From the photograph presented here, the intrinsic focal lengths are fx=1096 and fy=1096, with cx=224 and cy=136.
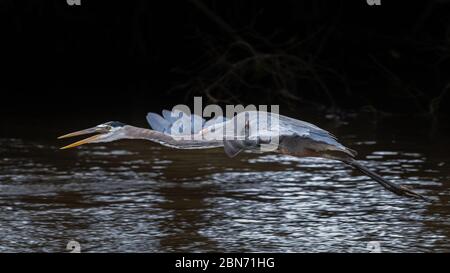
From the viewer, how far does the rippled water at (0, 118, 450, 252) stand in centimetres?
659

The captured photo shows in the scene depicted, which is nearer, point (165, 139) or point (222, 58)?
point (165, 139)

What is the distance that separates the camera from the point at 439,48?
42.1 feet

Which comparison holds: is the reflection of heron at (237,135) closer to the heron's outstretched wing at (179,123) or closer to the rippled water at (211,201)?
the heron's outstretched wing at (179,123)

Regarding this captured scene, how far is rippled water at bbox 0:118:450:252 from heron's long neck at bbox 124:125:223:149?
744 millimetres

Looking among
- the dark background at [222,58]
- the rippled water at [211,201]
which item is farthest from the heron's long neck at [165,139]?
the dark background at [222,58]

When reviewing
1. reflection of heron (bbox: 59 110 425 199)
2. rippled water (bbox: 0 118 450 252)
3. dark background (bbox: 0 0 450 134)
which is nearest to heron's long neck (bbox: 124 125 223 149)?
reflection of heron (bbox: 59 110 425 199)

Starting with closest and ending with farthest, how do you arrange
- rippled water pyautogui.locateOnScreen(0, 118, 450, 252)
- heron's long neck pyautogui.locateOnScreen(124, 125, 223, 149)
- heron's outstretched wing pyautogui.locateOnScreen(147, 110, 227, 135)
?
1. heron's long neck pyautogui.locateOnScreen(124, 125, 223, 149)
2. heron's outstretched wing pyautogui.locateOnScreen(147, 110, 227, 135)
3. rippled water pyautogui.locateOnScreen(0, 118, 450, 252)

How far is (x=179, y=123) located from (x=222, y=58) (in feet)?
22.0

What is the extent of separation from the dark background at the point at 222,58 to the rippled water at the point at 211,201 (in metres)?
2.05

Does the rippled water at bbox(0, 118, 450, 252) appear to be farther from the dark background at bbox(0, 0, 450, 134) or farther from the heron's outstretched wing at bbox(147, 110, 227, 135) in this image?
the dark background at bbox(0, 0, 450, 134)

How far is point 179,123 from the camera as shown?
6020 mm

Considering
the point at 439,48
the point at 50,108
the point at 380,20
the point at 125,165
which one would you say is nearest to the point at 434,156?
the point at 125,165

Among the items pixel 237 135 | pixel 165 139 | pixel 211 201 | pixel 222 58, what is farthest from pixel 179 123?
pixel 222 58

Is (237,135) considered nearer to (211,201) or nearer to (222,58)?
(211,201)
